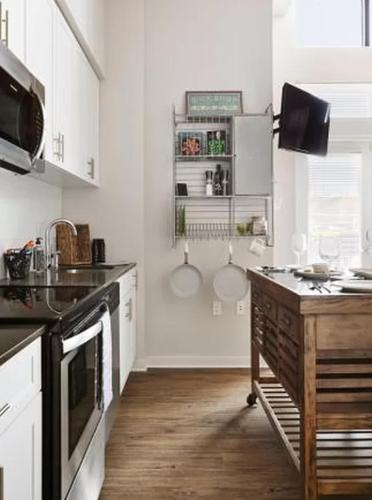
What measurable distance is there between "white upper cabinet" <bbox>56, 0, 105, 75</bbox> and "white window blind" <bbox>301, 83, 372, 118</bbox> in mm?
1881

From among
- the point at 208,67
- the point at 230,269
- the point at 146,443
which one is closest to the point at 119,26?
the point at 208,67

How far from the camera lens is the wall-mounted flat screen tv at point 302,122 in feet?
11.1

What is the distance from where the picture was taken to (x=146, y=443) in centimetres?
252

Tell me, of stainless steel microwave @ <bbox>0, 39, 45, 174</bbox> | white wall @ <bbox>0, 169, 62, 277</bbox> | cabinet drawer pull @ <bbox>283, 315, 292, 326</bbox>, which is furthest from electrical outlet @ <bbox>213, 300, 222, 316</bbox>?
stainless steel microwave @ <bbox>0, 39, 45, 174</bbox>

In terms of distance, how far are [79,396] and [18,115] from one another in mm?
1065

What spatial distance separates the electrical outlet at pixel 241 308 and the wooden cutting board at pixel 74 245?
128 cm

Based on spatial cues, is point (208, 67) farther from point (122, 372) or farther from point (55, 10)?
point (122, 372)

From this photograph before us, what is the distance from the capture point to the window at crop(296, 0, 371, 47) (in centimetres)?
437

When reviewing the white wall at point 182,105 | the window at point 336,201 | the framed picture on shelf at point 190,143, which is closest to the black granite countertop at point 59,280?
the white wall at point 182,105

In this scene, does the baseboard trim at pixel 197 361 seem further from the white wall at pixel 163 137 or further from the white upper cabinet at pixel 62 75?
the white upper cabinet at pixel 62 75

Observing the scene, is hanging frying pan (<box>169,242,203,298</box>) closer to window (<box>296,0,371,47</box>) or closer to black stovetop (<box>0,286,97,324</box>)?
black stovetop (<box>0,286,97,324</box>)

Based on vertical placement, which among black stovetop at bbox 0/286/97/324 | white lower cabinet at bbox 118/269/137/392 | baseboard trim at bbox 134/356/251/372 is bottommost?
baseboard trim at bbox 134/356/251/372

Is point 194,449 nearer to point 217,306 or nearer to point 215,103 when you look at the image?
point 217,306

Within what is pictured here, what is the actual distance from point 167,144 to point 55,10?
60.4 inches
